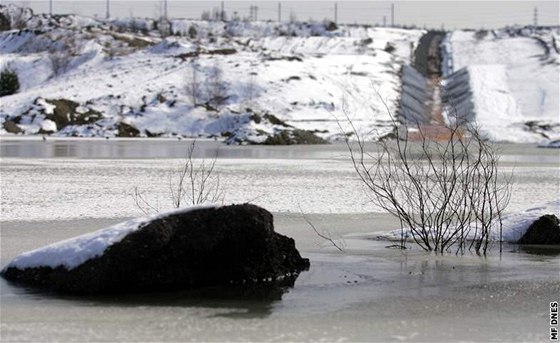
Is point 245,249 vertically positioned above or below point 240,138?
above

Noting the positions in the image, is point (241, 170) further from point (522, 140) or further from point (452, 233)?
point (522, 140)

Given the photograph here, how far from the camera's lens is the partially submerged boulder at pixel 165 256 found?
9086 millimetres

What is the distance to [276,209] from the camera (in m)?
16.6

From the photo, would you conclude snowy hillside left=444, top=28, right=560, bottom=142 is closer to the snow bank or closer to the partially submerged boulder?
the partially submerged boulder

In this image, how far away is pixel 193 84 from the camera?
72.4 meters

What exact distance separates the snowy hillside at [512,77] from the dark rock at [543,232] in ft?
150

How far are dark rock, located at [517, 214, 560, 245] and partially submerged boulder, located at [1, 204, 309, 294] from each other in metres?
4.73

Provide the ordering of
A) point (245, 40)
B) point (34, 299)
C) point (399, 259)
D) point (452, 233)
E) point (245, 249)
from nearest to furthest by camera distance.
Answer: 1. point (34, 299)
2. point (245, 249)
3. point (399, 259)
4. point (452, 233)
5. point (245, 40)

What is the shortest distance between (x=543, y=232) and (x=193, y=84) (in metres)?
60.6

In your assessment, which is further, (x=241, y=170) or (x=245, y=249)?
(x=241, y=170)

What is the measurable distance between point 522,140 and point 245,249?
53.3 m

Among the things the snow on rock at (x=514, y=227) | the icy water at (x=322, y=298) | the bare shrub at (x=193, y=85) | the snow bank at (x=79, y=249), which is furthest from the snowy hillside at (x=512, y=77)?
the snow bank at (x=79, y=249)

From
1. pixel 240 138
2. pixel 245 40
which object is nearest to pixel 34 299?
pixel 240 138

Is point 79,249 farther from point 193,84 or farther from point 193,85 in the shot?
point 193,84
